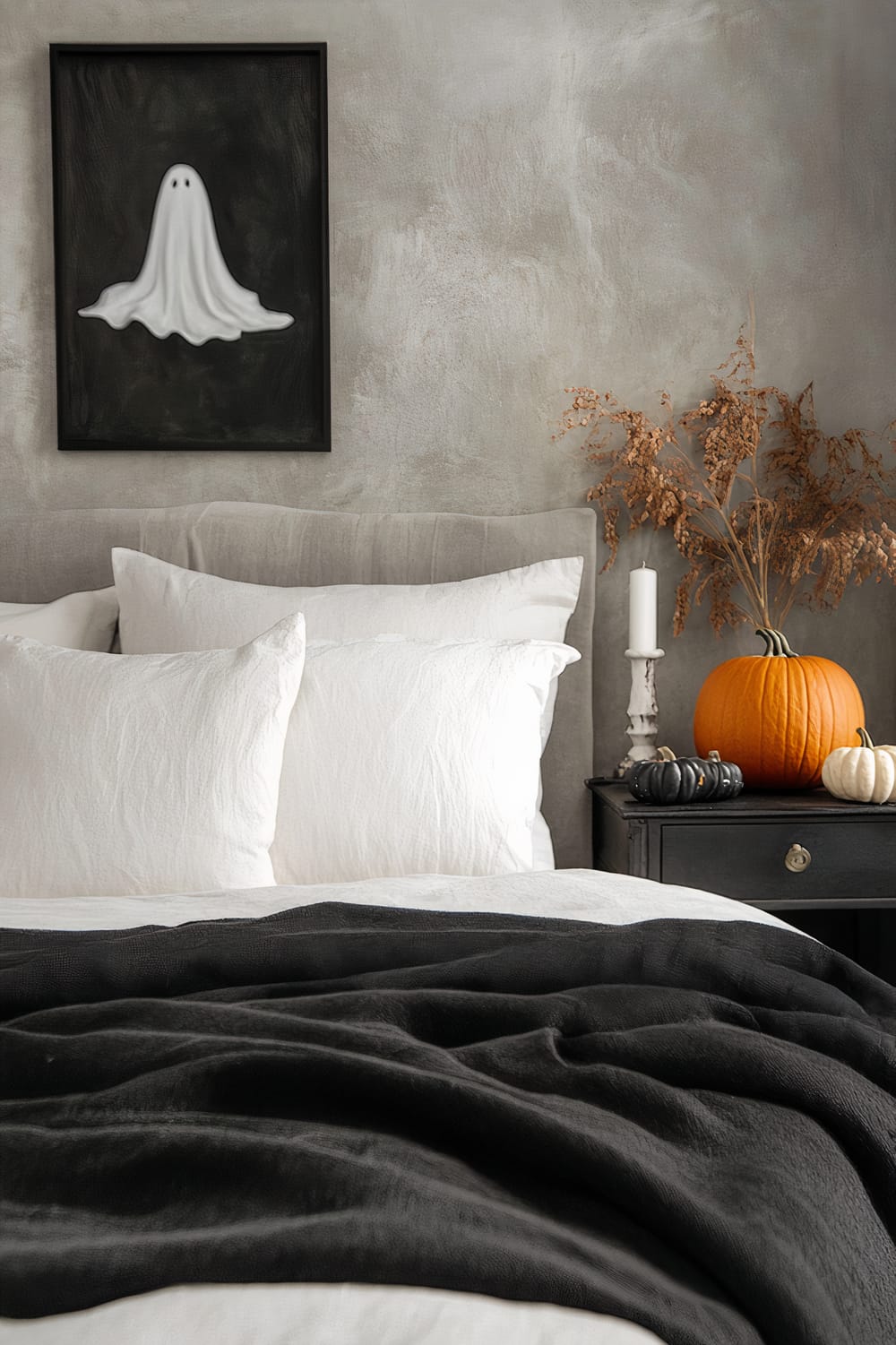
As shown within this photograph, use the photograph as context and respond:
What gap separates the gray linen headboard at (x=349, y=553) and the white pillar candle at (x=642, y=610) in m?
0.12

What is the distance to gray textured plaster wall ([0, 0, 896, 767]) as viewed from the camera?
2.58m

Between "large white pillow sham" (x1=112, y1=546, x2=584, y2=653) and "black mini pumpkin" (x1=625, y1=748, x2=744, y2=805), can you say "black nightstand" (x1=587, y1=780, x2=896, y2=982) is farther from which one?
"large white pillow sham" (x1=112, y1=546, x2=584, y2=653)

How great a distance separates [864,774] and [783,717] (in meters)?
0.22

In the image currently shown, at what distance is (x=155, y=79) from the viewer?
258cm

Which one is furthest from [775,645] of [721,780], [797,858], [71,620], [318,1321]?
[318,1321]

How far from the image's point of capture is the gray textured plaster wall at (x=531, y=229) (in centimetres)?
258

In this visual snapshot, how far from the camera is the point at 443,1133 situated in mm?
802

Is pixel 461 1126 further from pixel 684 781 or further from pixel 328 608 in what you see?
pixel 328 608

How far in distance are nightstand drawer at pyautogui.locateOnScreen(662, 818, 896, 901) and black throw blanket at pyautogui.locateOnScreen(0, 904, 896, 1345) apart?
0.89 m

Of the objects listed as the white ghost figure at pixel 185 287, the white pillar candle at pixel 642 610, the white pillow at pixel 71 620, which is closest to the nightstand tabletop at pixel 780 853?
the white pillar candle at pixel 642 610

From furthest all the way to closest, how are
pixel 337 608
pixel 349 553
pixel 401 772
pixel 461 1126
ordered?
pixel 349 553, pixel 337 608, pixel 401 772, pixel 461 1126

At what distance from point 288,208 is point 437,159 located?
37 centimetres

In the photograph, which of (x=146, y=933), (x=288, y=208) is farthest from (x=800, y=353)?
(x=146, y=933)

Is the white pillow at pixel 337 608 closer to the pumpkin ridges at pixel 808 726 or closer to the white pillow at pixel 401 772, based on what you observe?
the white pillow at pixel 401 772
